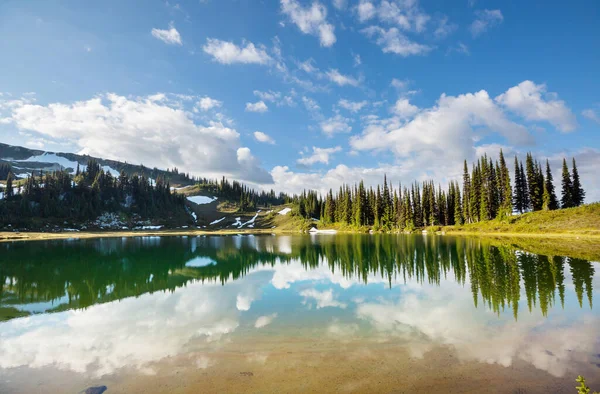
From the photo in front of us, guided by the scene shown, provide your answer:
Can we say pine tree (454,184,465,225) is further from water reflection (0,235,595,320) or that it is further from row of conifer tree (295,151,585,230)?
water reflection (0,235,595,320)

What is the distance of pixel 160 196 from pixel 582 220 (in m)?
196

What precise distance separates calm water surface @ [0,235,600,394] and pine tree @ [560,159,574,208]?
241 feet

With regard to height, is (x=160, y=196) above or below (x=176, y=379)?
above

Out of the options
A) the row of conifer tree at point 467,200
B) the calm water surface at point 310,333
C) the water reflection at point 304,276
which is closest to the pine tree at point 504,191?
the row of conifer tree at point 467,200

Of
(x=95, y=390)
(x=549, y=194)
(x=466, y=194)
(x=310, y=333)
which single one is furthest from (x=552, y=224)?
(x=95, y=390)

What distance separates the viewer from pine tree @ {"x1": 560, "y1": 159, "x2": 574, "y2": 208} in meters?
81.5

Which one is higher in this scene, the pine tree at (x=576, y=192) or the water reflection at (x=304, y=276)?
the pine tree at (x=576, y=192)

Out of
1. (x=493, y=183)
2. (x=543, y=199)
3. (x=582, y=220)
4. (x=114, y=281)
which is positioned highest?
(x=493, y=183)

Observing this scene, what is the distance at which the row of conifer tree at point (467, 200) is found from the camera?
3241 inches

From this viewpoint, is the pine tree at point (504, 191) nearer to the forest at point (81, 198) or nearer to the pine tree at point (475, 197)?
the pine tree at point (475, 197)

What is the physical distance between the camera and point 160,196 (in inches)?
7407

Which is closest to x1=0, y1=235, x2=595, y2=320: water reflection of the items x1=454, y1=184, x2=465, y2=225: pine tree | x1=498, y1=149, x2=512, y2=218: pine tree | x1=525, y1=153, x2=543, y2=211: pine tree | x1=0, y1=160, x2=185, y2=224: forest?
x1=498, y1=149, x2=512, y2=218: pine tree

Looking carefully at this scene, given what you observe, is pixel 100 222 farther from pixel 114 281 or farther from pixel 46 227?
pixel 114 281

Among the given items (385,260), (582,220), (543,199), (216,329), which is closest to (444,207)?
(543,199)
